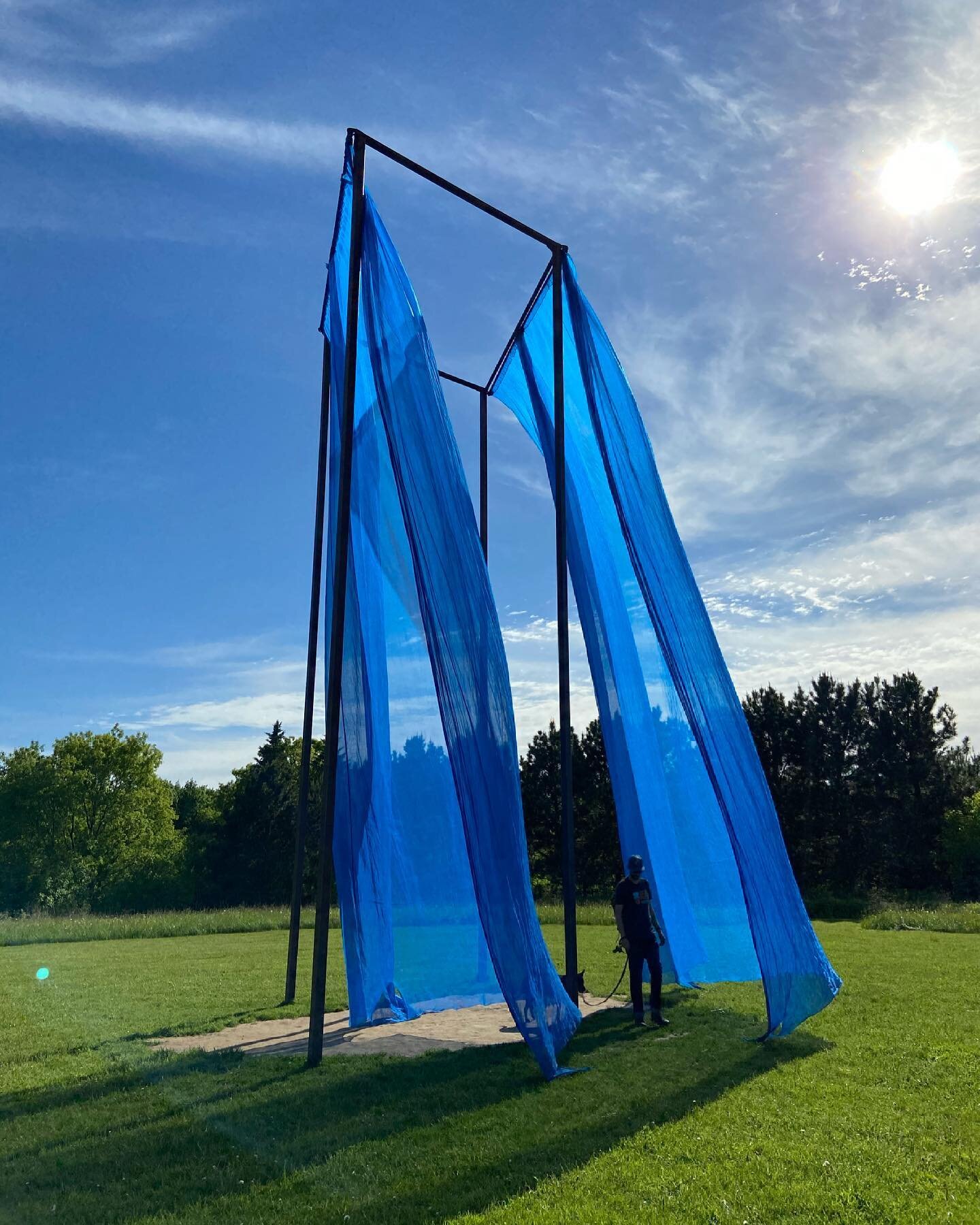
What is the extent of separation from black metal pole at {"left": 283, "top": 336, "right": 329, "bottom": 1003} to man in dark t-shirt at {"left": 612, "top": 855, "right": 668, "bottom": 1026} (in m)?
3.98

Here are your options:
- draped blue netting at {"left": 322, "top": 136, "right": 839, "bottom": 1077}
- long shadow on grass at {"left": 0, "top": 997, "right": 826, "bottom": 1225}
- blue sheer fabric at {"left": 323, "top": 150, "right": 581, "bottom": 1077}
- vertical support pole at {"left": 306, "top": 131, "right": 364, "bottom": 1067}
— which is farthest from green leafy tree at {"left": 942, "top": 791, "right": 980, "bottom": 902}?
vertical support pole at {"left": 306, "top": 131, "right": 364, "bottom": 1067}

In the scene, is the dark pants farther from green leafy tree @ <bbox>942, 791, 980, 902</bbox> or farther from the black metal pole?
green leafy tree @ <bbox>942, 791, 980, 902</bbox>

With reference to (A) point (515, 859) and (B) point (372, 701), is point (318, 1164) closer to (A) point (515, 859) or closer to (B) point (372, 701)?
(A) point (515, 859)

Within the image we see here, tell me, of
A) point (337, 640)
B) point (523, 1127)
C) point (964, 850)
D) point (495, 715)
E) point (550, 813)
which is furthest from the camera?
point (550, 813)

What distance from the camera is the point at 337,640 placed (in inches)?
310

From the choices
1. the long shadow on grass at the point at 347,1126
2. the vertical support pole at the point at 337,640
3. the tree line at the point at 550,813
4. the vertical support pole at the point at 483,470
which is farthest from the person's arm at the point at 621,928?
the tree line at the point at 550,813

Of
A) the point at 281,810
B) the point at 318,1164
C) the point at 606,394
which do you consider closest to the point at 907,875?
the point at 281,810

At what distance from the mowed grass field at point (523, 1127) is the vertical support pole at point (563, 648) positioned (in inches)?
38.8

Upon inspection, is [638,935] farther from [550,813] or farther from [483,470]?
[550,813]

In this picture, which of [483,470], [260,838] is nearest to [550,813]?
[260,838]

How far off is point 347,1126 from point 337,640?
3.84 meters

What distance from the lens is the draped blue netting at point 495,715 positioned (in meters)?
7.54

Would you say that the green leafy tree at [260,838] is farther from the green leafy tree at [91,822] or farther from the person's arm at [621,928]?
the person's arm at [621,928]

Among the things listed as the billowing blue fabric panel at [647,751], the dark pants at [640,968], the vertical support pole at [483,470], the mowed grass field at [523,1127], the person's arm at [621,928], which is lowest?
the mowed grass field at [523,1127]
